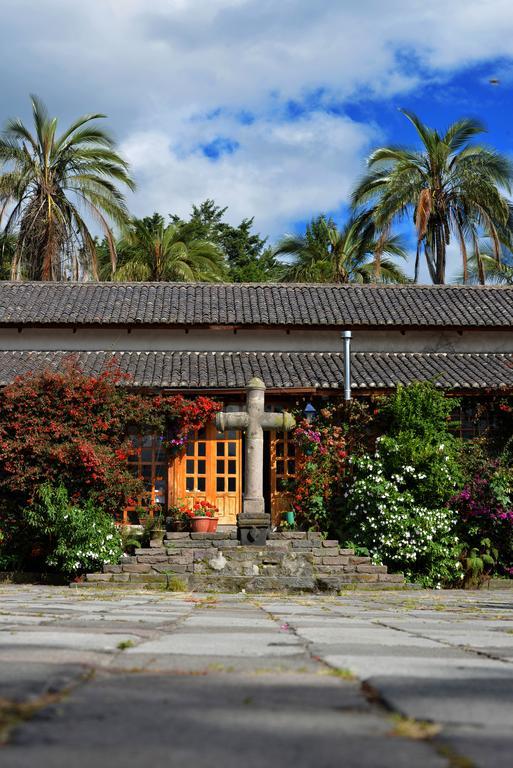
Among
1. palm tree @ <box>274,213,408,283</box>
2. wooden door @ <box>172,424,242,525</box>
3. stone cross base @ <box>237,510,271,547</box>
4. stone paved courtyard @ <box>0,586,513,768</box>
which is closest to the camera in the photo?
stone paved courtyard @ <box>0,586,513,768</box>

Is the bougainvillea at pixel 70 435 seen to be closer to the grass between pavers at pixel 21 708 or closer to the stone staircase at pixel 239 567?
the stone staircase at pixel 239 567

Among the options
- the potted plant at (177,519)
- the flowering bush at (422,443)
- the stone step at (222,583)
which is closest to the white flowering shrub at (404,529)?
the flowering bush at (422,443)

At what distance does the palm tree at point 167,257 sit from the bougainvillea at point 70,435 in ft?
57.7

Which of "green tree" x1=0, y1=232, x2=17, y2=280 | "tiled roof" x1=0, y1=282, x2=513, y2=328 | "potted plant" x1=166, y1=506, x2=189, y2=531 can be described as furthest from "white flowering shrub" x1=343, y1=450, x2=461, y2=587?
"green tree" x1=0, y1=232, x2=17, y2=280

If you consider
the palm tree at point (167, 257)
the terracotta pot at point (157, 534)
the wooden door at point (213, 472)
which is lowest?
the terracotta pot at point (157, 534)

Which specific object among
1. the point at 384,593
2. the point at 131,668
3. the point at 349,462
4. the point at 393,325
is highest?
the point at 393,325

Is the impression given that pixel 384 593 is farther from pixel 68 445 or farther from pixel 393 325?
pixel 393 325

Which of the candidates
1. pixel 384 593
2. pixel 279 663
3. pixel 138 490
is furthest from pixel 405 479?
pixel 279 663

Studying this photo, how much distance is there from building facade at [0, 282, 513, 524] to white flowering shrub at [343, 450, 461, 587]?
1.95 metres

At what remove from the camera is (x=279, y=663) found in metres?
3.49

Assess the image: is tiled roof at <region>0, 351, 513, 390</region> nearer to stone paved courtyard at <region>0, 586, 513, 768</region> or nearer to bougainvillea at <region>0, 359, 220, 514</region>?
bougainvillea at <region>0, 359, 220, 514</region>

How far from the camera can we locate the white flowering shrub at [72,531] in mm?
13812

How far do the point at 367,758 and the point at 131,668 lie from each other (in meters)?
1.45

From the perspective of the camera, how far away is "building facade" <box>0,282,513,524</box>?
16.8 metres
